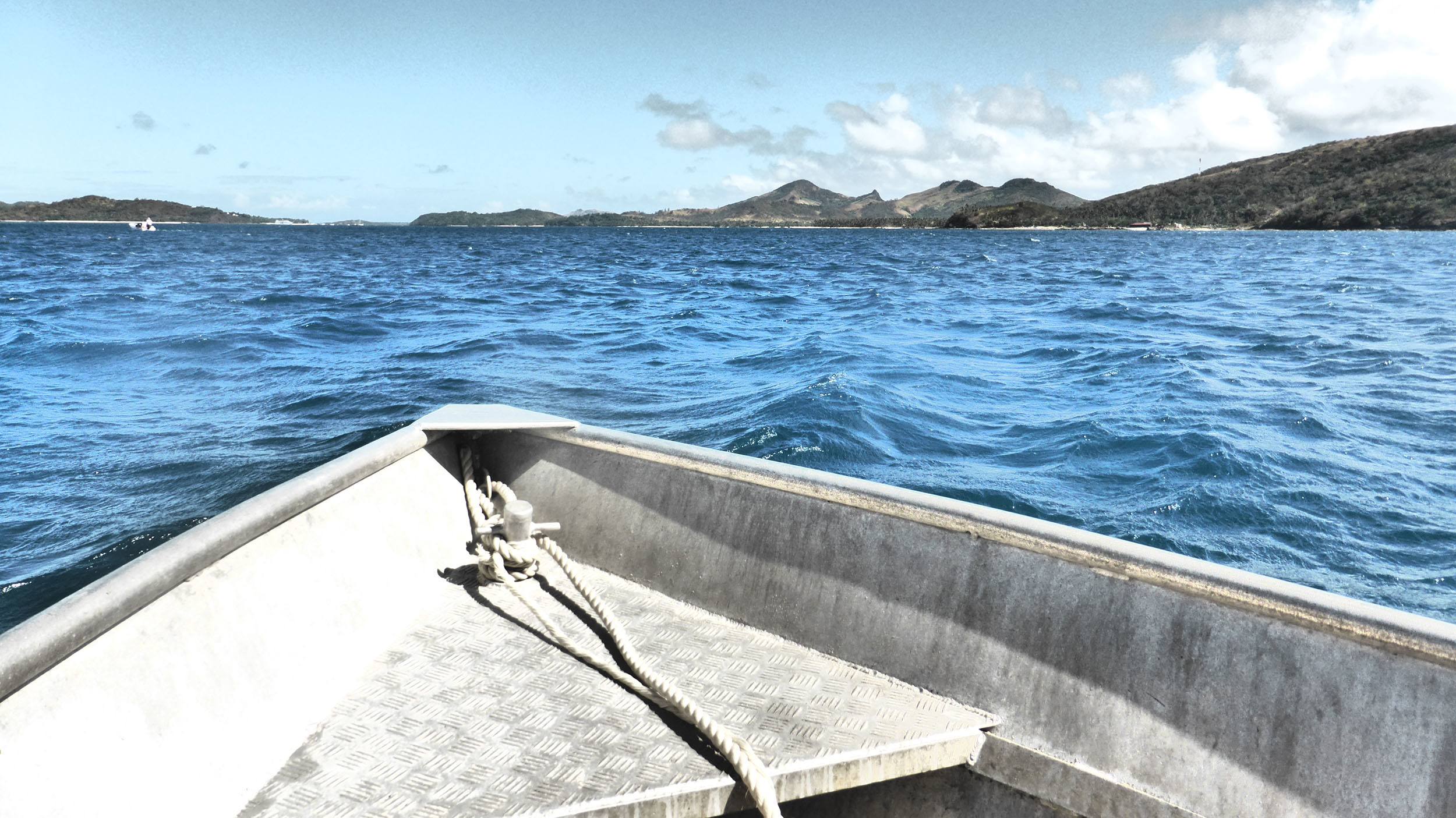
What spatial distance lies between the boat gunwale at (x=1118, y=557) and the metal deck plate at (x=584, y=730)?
2.13ft

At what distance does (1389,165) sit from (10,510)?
17788 centimetres

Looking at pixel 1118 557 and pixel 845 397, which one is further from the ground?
pixel 1118 557

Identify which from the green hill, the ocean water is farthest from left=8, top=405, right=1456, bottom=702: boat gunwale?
the green hill

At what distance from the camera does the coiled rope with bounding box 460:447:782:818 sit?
232cm

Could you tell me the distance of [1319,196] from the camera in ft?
443

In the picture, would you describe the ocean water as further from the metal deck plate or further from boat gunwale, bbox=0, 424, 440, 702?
the metal deck plate

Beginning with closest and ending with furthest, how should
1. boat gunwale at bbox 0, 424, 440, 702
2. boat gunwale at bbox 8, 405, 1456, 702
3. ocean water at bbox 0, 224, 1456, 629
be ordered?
boat gunwale at bbox 0, 424, 440, 702, boat gunwale at bbox 8, 405, 1456, 702, ocean water at bbox 0, 224, 1456, 629

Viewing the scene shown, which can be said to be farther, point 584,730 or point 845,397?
point 845,397

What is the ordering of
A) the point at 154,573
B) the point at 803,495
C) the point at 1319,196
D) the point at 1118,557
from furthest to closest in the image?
1. the point at 1319,196
2. the point at 803,495
3. the point at 1118,557
4. the point at 154,573

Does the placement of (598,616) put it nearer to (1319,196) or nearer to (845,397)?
(845,397)

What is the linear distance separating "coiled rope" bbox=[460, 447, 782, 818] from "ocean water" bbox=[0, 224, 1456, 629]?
4.15 metres

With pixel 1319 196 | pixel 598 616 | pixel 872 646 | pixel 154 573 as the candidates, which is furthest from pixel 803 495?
pixel 1319 196

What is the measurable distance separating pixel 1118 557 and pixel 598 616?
2.01 metres

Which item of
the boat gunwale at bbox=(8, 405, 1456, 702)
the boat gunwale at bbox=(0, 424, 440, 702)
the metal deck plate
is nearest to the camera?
the boat gunwale at bbox=(0, 424, 440, 702)
